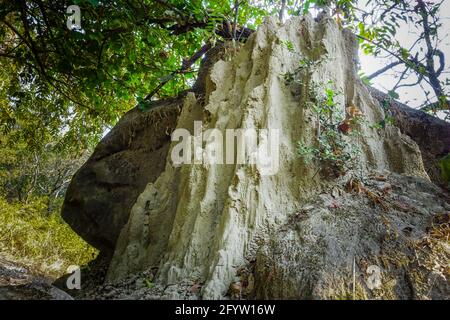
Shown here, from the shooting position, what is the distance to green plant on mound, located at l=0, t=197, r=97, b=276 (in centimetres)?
936

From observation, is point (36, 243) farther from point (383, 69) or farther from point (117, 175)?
point (383, 69)

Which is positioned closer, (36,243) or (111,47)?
(111,47)

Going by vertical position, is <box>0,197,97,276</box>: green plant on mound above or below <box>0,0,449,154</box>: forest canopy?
below

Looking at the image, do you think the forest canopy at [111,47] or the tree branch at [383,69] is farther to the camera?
the tree branch at [383,69]

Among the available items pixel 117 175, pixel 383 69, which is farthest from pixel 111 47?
pixel 383 69

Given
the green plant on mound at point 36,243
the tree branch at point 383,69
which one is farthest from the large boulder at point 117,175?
the tree branch at point 383,69

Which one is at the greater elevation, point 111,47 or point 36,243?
point 111,47

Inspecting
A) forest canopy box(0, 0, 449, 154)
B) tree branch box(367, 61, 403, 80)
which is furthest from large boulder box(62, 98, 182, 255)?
tree branch box(367, 61, 403, 80)

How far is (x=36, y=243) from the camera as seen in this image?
985 centimetres

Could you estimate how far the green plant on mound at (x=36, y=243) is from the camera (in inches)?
368

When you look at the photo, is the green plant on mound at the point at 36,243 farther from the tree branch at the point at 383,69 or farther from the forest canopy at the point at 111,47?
the tree branch at the point at 383,69

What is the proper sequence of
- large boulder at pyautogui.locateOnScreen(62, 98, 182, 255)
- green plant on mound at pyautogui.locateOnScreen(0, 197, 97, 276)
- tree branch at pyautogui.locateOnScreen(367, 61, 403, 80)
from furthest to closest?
green plant on mound at pyautogui.locateOnScreen(0, 197, 97, 276) → tree branch at pyautogui.locateOnScreen(367, 61, 403, 80) → large boulder at pyautogui.locateOnScreen(62, 98, 182, 255)

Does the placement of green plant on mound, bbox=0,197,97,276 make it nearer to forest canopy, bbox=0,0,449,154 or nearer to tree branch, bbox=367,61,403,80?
forest canopy, bbox=0,0,449,154
